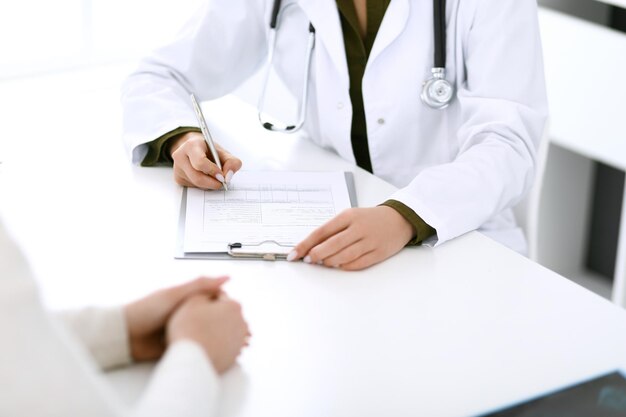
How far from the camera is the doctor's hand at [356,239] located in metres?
1.31

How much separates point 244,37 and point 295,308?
77 cm

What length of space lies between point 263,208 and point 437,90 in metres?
0.40

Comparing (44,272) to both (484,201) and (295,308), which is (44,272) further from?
(484,201)

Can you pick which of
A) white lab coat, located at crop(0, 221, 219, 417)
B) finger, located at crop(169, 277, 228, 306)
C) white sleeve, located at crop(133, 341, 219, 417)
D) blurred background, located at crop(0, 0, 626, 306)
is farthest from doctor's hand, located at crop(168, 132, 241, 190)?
blurred background, located at crop(0, 0, 626, 306)

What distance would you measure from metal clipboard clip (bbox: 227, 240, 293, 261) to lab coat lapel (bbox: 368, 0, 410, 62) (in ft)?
A: 1.57

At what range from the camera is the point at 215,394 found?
98 centimetres

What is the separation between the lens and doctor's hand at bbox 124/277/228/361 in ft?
3.45

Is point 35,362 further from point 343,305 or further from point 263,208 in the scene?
point 263,208

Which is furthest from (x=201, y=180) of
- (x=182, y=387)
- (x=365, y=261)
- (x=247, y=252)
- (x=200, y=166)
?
(x=182, y=387)

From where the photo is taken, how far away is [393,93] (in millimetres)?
1688

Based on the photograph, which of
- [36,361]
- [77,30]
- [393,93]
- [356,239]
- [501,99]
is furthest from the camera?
[77,30]

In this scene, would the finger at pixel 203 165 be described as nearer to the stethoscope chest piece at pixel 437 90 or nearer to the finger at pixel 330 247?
the finger at pixel 330 247

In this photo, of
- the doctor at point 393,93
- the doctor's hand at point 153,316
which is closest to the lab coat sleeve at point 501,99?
the doctor at point 393,93

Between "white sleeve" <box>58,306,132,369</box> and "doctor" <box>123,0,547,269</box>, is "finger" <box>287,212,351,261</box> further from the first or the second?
"white sleeve" <box>58,306,132,369</box>
